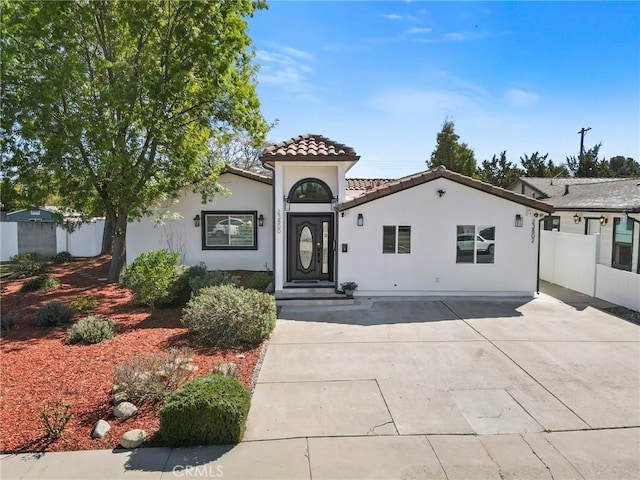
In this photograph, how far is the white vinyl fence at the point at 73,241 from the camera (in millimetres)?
21203

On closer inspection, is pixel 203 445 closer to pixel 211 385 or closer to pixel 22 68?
pixel 211 385

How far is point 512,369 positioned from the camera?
24.1ft

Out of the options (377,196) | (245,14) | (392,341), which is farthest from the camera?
(245,14)

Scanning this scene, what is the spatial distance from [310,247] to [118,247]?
23.8 ft

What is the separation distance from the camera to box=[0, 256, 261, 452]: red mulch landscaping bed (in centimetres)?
509

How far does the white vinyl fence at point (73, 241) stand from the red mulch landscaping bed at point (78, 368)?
1044 centimetres

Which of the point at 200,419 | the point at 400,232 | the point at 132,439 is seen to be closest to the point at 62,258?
the point at 400,232

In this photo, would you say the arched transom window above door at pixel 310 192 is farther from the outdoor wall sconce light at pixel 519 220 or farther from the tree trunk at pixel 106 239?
the tree trunk at pixel 106 239

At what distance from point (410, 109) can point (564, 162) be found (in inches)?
1429

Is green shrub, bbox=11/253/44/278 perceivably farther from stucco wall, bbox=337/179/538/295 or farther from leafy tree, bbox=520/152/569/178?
leafy tree, bbox=520/152/569/178

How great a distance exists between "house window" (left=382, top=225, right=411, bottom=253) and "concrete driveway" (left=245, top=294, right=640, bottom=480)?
3.08 m

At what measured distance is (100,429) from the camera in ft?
16.7

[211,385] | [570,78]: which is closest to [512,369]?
[211,385]

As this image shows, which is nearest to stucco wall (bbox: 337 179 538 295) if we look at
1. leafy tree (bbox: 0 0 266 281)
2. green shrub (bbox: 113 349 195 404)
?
leafy tree (bbox: 0 0 266 281)
